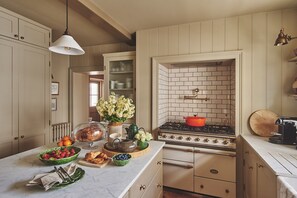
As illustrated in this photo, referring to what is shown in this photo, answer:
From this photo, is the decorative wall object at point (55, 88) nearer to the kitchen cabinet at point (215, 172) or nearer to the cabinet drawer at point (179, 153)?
the cabinet drawer at point (179, 153)

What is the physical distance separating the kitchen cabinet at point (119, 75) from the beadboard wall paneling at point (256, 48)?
1.06 m

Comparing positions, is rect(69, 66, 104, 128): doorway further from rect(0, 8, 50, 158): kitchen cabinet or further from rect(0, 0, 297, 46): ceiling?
rect(0, 0, 297, 46): ceiling

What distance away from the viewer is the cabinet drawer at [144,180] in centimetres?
114

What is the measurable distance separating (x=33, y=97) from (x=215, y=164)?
2879mm

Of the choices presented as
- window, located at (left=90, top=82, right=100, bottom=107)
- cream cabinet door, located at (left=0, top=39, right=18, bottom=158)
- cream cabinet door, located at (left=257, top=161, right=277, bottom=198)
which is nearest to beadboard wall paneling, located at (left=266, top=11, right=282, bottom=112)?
cream cabinet door, located at (left=257, top=161, right=277, bottom=198)

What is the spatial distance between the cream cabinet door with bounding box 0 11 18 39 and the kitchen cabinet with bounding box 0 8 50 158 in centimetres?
7

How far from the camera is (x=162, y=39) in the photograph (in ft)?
8.70

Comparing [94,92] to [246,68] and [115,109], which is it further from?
[246,68]

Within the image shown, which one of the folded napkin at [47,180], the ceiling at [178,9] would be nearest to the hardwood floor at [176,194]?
the folded napkin at [47,180]

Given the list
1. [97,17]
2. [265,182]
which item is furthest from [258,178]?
→ [97,17]

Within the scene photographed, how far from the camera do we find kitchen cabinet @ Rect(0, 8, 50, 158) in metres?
2.19

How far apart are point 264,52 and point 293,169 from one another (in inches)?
61.2

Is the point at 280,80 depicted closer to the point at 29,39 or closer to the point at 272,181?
the point at 272,181

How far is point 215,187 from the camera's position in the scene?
7.32 feet
